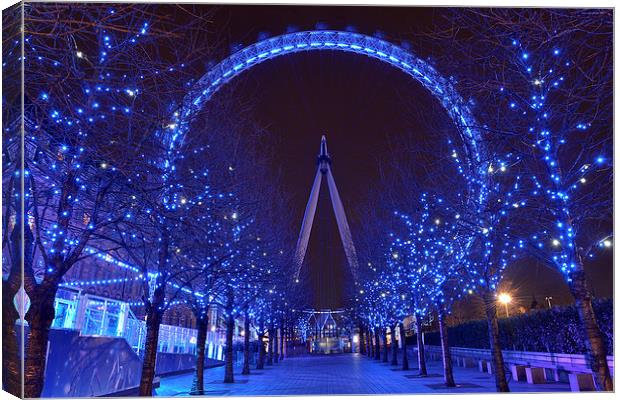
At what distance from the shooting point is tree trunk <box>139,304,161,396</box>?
10.1 m

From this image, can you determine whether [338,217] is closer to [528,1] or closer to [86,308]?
[86,308]

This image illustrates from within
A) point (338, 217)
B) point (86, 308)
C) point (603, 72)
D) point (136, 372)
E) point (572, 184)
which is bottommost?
point (136, 372)

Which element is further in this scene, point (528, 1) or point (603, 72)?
point (603, 72)

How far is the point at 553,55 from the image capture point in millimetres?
8406

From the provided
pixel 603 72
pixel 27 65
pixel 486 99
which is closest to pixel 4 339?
pixel 27 65

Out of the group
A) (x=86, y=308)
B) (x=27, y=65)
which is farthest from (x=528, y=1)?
(x=86, y=308)

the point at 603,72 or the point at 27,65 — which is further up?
the point at 603,72

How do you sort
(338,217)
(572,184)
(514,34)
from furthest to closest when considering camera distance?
(338,217) < (572,184) < (514,34)

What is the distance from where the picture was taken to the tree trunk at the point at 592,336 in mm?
7617

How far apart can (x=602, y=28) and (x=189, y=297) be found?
12188mm

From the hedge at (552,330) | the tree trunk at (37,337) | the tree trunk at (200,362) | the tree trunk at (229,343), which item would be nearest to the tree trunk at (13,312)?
the tree trunk at (37,337)

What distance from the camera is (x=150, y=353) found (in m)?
10.2

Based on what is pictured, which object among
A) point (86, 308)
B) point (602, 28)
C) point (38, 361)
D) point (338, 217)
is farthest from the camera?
point (338, 217)

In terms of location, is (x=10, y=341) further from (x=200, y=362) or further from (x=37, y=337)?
(x=200, y=362)
